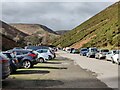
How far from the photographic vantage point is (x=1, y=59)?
13.6 metres

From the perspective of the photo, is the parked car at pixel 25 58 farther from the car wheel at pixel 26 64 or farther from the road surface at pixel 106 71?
the road surface at pixel 106 71

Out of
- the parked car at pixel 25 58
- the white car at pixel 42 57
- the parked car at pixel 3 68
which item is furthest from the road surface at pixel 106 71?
the white car at pixel 42 57

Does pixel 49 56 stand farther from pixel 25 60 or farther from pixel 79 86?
pixel 79 86

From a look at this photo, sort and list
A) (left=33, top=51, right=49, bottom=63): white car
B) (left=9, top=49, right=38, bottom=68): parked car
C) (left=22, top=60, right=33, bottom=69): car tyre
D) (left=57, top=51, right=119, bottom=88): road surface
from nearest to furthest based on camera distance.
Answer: (left=57, top=51, right=119, bottom=88): road surface < (left=9, top=49, right=38, bottom=68): parked car < (left=22, top=60, right=33, bottom=69): car tyre < (left=33, top=51, right=49, bottom=63): white car

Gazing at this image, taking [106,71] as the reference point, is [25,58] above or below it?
above

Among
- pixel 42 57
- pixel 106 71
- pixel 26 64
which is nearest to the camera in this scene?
pixel 106 71

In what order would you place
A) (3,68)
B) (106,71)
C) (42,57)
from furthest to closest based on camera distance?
(42,57) → (106,71) → (3,68)

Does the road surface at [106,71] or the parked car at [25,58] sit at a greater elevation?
the parked car at [25,58]

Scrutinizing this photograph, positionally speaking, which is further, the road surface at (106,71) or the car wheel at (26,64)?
the car wheel at (26,64)

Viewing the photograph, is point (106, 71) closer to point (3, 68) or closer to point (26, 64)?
point (26, 64)

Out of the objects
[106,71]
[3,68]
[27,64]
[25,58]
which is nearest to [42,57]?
[27,64]

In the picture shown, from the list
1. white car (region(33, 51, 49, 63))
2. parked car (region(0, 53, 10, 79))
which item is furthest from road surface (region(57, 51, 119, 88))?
white car (region(33, 51, 49, 63))

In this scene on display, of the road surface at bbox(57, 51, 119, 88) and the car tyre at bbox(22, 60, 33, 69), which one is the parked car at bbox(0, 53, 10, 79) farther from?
the car tyre at bbox(22, 60, 33, 69)

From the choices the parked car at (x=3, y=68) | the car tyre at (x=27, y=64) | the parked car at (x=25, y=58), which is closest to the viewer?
the parked car at (x=3, y=68)
